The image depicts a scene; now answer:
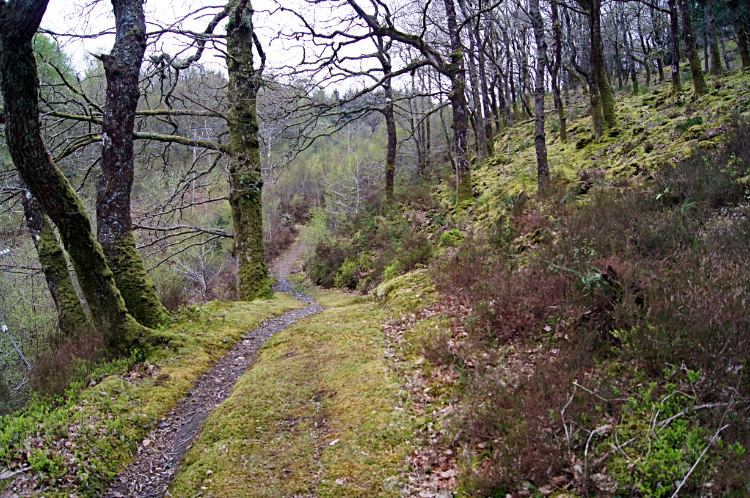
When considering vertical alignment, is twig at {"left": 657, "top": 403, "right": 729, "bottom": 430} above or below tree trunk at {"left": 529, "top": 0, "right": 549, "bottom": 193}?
below

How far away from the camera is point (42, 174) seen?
4.91 metres

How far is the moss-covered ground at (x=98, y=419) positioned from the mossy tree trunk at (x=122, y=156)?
1.02 meters

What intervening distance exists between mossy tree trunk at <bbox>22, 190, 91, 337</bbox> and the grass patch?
352 centimetres

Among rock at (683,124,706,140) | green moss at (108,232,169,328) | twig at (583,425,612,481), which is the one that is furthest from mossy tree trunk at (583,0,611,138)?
green moss at (108,232,169,328)

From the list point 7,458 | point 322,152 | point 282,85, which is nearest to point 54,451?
point 7,458

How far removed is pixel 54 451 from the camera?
358cm

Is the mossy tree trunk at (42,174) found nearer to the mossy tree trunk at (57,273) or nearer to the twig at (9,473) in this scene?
the mossy tree trunk at (57,273)

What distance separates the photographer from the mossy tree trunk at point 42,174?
13.8 ft

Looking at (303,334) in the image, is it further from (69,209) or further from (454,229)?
(454,229)

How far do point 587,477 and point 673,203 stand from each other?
524 cm

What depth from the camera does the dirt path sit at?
3652mm

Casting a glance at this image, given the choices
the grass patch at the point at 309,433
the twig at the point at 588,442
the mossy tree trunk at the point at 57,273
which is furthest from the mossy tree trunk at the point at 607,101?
the mossy tree trunk at the point at 57,273

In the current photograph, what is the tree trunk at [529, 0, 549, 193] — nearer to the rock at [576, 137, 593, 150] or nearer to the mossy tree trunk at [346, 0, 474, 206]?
the mossy tree trunk at [346, 0, 474, 206]

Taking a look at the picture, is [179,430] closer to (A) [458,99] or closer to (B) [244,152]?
(B) [244,152]
